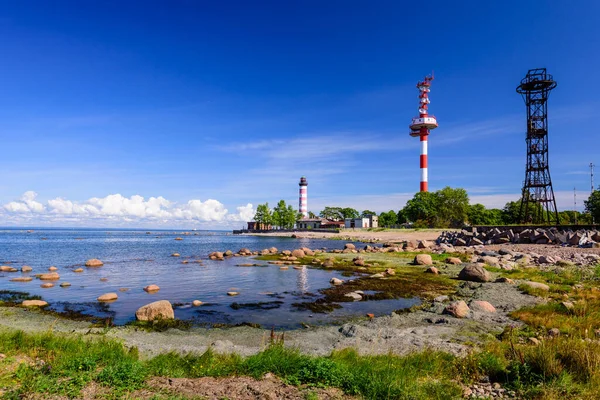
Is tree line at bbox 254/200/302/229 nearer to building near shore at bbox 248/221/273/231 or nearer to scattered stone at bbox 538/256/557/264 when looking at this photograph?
building near shore at bbox 248/221/273/231

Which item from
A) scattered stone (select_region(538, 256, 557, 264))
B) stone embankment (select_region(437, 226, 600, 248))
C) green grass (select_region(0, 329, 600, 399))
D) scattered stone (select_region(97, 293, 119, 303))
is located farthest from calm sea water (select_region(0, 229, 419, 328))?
stone embankment (select_region(437, 226, 600, 248))

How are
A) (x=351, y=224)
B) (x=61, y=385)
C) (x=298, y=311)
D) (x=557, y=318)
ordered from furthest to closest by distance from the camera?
1. (x=351, y=224)
2. (x=298, y=311)
3. (x=557, y=318)
4. (x=61, y=385)

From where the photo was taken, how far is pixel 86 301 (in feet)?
61.4

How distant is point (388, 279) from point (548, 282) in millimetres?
9238

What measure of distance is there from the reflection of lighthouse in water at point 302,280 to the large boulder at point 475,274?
10698mm

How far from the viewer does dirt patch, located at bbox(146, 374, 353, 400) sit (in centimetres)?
676

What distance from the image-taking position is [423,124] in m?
116

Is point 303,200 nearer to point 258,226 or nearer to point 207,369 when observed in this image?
point 258,226

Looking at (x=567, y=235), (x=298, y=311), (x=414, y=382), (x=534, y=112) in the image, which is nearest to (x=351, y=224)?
(x=534, y=112)

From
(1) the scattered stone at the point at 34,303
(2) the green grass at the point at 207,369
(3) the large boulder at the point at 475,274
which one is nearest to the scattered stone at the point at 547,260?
(3) the large boulder at the point at 475,274

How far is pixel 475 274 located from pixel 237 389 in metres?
20.7

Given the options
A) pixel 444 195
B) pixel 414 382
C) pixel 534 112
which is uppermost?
pixel 534 112

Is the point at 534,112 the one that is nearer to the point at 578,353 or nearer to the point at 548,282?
the point at 548,282

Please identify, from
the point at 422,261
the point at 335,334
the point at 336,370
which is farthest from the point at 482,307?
the point at 422,261
